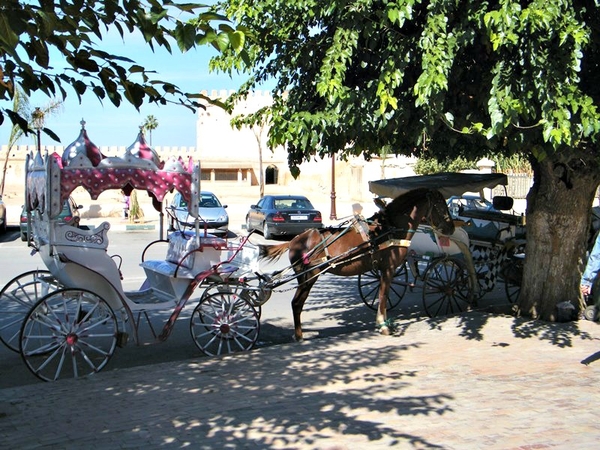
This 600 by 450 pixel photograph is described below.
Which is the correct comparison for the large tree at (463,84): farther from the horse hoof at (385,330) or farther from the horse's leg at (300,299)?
the horse hoof at (385,330)

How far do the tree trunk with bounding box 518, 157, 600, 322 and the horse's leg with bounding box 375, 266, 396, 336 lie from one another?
203cm

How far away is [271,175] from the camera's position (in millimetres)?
69312

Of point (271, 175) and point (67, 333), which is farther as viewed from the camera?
point (271, 175)

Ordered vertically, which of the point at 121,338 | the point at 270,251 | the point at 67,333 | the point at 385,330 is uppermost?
the point at 270,251

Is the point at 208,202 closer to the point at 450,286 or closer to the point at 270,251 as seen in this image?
the point at 450,286

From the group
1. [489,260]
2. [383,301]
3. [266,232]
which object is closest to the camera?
[383,301]

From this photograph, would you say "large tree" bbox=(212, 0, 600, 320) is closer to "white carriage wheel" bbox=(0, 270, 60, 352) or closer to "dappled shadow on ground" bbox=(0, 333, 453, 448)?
"dappled shadow on ground" bbox=(0, 333, 453, 448)

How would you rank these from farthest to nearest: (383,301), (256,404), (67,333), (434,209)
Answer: (434,209) < (383,301) < (67,333) < (256,404)

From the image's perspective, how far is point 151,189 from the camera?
307 inches

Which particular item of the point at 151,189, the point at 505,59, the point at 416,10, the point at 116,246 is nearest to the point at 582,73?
the point at 505,59

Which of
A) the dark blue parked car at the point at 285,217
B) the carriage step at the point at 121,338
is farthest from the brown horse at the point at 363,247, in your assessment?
the dark blue parked car at the point at 285,217

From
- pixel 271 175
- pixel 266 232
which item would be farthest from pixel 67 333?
pixel 271 175

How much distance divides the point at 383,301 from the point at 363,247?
2.45ft

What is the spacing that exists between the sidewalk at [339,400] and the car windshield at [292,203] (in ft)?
54.5
